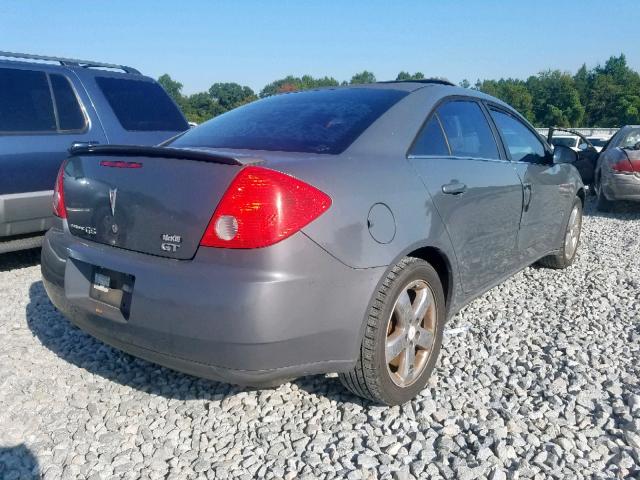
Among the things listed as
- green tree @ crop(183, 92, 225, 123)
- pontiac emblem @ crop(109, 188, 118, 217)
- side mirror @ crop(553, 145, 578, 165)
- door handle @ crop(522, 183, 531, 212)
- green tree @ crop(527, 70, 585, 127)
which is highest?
green tree @ crop(527, 70, 585, 127)

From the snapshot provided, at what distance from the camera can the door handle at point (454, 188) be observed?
2.65m

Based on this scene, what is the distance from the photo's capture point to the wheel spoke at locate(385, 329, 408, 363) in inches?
92.6

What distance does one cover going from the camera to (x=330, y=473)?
203 centimetres

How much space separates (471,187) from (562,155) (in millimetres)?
1891

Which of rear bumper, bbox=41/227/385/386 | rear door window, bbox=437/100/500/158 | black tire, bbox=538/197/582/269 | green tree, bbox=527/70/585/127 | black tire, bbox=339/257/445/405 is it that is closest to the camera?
rear bumper, bbox=41/227/385/386

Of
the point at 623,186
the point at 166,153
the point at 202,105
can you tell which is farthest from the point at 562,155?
the point at 202,105

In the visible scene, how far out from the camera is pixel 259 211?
192cm

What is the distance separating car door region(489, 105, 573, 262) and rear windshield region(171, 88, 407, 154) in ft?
4.01

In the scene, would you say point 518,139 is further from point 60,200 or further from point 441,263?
point 60,200

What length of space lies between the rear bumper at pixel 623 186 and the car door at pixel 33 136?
6740 mm

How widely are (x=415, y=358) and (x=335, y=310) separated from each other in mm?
750

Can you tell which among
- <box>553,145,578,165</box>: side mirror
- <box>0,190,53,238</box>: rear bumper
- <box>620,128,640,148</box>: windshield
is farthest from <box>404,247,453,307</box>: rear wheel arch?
<box>620,128,640,148</box>: windshield

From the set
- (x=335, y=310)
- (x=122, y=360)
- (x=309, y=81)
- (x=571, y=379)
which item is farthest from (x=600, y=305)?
(x=309, y=81)

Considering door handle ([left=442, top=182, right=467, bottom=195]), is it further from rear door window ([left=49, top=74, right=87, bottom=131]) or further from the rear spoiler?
rear door window ([left=49, top=74, right=87, bottom=131])
